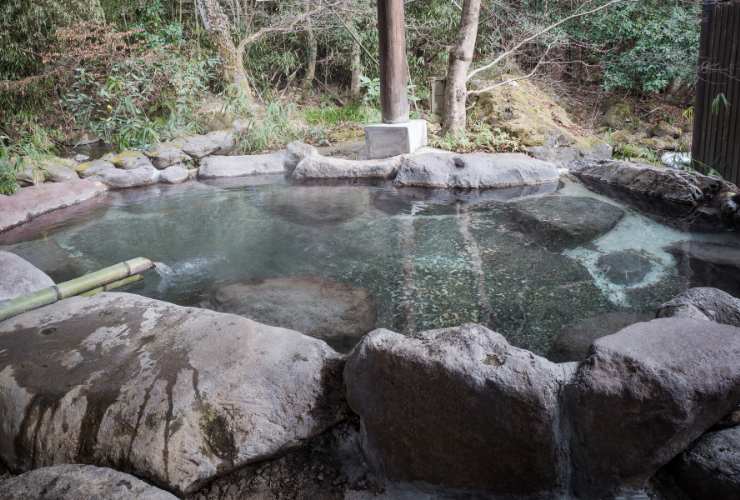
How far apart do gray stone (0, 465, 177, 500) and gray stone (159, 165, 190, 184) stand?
6438mm

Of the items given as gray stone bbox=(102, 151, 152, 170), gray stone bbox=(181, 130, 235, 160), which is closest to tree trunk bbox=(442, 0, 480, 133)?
gray stone bbox=(181, 130, 235, 160)

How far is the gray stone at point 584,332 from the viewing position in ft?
8.66

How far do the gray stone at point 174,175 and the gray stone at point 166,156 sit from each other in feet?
1.24

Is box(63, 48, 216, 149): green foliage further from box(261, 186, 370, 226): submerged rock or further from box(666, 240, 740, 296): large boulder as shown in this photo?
box(666, 240, 740, 296): large boulder

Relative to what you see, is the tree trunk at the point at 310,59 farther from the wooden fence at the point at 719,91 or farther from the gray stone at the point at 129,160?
the wooden fence at the point at 719,91

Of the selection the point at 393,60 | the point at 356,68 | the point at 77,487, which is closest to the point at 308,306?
the point at 77,487

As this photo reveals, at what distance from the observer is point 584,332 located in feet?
9.24

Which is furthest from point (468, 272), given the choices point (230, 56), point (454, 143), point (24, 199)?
point (230, 56)

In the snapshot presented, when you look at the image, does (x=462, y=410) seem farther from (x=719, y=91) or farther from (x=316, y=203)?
(x=719, y=91)

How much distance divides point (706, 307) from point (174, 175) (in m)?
6.89

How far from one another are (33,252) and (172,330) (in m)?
3.15

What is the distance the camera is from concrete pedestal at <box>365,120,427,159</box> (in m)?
7.27

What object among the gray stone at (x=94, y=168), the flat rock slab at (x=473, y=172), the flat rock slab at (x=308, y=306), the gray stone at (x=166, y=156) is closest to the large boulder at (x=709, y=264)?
the flat rock slab at (x=308, y=306)

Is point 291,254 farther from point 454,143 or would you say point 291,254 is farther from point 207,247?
point 454,143
